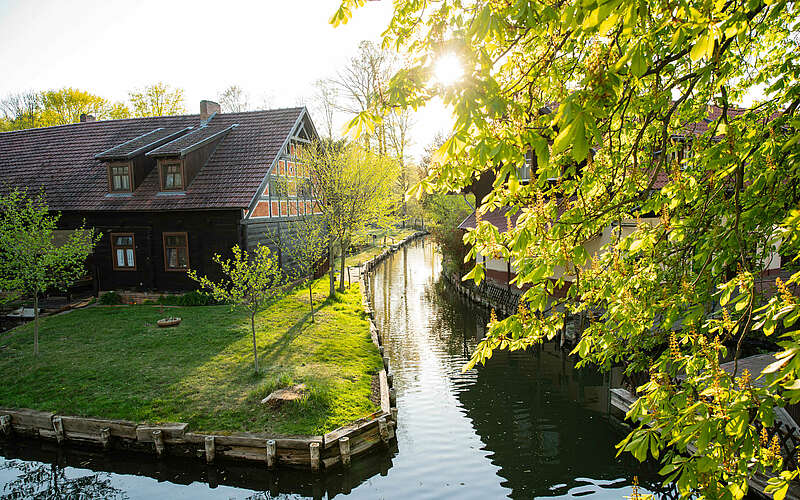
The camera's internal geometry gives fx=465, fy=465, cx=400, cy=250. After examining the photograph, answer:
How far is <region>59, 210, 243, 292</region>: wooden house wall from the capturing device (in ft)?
65.3

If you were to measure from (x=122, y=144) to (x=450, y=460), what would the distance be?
21360mm

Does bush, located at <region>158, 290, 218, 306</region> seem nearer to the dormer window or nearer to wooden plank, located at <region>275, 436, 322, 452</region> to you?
the dormer window

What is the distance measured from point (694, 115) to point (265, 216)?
19128 millimetres

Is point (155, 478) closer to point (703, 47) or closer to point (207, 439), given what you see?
point (207, 439)

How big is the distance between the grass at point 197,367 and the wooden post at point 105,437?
1.37ft

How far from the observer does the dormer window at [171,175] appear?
68.3 feet

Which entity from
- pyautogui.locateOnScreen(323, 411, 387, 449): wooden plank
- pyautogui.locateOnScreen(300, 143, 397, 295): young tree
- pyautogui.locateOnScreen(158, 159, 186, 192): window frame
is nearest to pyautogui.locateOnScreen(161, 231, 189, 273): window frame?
pyautogui.locateOnScreen(158, 159, 186, 192): window frame

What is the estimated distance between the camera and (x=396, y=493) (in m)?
9.23

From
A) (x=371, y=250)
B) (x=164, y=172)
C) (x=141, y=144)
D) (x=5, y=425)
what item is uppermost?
(x=141, y=144)

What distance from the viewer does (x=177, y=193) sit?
816 inches

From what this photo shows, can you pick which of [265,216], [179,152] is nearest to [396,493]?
[265,216]

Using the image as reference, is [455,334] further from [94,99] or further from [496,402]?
[94,99]

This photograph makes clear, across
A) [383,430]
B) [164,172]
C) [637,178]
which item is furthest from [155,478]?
[164,172]

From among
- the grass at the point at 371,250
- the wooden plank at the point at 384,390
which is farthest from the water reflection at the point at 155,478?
the grass at the point at 371,250
